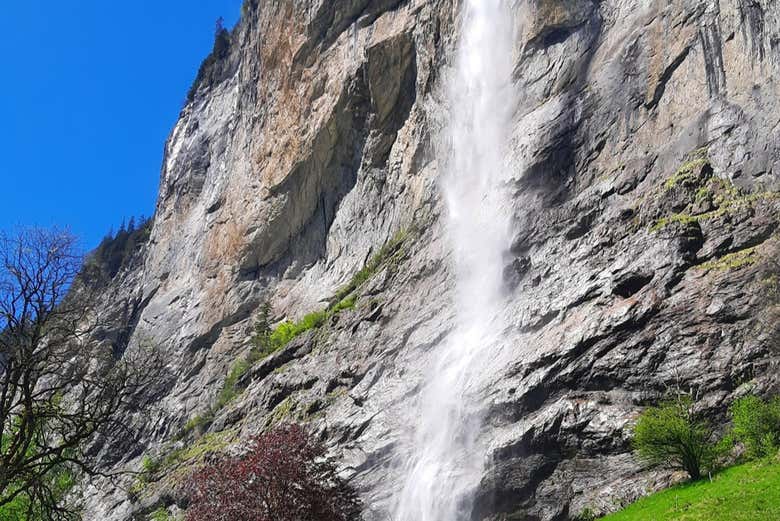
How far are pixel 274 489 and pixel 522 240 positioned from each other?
15001mm

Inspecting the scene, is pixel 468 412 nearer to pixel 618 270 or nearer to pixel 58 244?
pixel 618 270

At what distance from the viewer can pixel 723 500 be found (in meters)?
13.5

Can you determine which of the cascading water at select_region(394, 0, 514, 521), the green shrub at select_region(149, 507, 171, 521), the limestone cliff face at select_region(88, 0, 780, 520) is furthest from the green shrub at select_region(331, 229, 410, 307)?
the green shrub at select_region(149, 507, 171, 521)

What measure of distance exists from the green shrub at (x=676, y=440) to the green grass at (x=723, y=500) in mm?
494

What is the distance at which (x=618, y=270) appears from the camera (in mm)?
22234

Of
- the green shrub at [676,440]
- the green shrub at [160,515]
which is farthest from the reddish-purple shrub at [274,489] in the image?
the green shrub at [160,515]

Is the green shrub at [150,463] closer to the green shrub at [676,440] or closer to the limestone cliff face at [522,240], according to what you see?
the limestone cliff face at [522,240]

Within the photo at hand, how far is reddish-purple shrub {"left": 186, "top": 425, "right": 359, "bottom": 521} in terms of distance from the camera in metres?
16.1

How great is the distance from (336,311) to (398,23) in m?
17.2

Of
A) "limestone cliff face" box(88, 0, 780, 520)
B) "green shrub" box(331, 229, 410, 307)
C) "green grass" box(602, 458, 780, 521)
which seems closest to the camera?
"green grass" box(602, 458, 780, 521)

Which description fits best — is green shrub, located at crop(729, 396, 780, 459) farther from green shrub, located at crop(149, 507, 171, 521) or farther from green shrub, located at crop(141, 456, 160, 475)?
green shrub, located at crop(141, 456, 160, 475)

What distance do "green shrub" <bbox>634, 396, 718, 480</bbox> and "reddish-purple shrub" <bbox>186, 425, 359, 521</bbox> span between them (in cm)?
663

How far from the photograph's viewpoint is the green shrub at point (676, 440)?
15.7 meters

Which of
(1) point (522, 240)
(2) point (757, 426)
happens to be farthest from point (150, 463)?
(2) point (757, 426)
